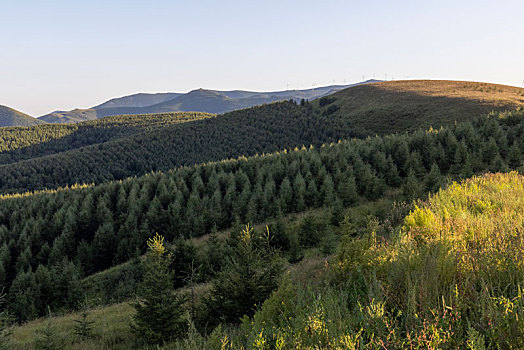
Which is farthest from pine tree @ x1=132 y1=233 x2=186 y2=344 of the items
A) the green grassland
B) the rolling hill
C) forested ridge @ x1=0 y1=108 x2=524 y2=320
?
the rolling hill

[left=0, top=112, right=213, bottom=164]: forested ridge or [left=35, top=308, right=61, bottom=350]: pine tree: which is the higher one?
[left=0, top=112, right=213, bottom=164]: forested ridge

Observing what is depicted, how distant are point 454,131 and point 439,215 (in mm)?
39417

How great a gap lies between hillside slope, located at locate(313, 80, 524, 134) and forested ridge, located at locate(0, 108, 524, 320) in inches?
1157

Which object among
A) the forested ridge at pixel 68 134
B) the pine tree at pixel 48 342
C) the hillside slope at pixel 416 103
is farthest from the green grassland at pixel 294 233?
the forested ridge at pixel 68 134

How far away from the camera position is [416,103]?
8456 centimetres

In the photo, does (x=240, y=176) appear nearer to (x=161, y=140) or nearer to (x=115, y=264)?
(x=115, y=264)

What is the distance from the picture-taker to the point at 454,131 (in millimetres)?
39531

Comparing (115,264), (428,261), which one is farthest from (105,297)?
(428,261)

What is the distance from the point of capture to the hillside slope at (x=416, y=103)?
67562 mm

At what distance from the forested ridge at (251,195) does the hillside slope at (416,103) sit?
2939cm

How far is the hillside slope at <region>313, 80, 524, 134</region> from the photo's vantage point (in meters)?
67.6

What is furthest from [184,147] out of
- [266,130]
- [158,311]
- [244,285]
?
[244,285]

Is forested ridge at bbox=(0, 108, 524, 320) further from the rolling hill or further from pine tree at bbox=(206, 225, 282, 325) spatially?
the rolling hill

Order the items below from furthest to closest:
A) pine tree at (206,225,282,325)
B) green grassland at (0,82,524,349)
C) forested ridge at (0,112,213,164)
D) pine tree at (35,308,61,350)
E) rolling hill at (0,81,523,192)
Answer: forested ridge at (0,112,213,164)
rolling hill at (0,81,523,192)
pine tree at (35,308,61,350)
pine tree at (206,225,282,325)
green grassland at (0,82,524,349)
